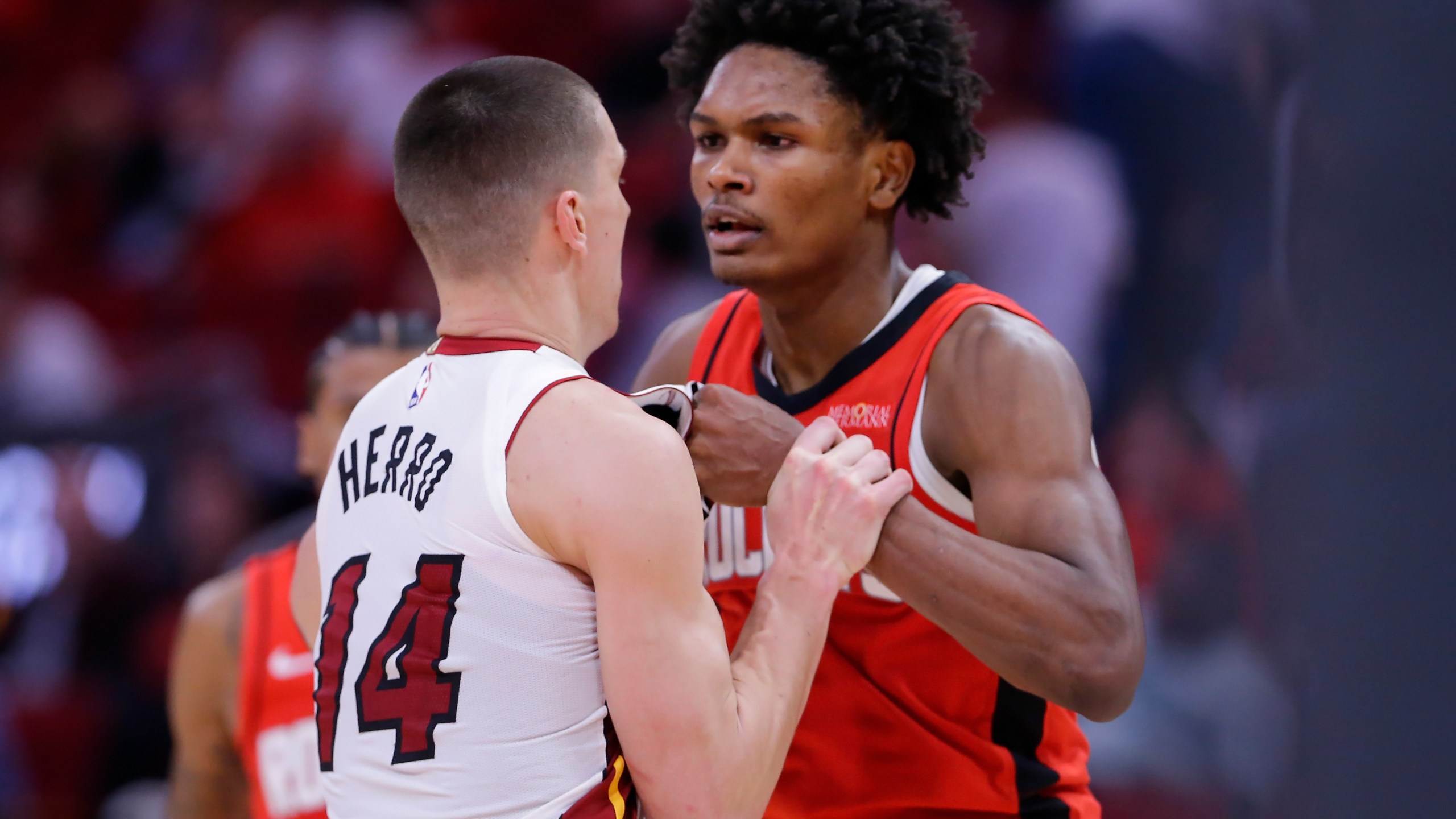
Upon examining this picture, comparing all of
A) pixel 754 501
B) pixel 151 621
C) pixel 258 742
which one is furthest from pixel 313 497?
pixel 754 501

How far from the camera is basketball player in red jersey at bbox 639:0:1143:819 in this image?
98.3 inches

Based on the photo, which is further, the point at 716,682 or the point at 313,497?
the point at 313,497

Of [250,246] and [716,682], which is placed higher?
[716,682]

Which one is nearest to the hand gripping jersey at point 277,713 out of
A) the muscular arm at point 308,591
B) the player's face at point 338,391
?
the player's face at point 338,391

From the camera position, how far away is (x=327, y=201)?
6809 millimetres

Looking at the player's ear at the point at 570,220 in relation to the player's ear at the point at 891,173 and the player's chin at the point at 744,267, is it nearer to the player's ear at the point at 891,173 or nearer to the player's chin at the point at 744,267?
the player's chin at the point at 744,267

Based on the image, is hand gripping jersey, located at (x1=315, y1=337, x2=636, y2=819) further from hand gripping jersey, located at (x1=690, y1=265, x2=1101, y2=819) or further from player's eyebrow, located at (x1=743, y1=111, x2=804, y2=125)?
player's eyebrow, located at (x1=743, y1=111, x2=804, y2=125)

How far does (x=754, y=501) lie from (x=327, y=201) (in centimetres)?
478

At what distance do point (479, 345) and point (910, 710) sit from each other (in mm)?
1214

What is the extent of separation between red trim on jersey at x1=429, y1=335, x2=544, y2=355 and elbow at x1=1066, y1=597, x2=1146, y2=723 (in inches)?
41.8

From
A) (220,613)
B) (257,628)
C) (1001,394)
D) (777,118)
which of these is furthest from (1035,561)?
(220,613)

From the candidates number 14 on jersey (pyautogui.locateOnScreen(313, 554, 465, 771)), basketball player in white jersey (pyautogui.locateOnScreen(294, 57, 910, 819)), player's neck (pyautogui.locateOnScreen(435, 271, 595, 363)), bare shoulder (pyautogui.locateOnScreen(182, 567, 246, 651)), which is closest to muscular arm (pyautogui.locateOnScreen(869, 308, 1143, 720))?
basketball player in white jersey (pyautogui.locateOnScreen(294, 57, 910, 819))

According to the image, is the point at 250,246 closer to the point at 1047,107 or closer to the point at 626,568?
the point at 1047,107

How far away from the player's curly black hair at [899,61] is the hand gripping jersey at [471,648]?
48.1 inches
